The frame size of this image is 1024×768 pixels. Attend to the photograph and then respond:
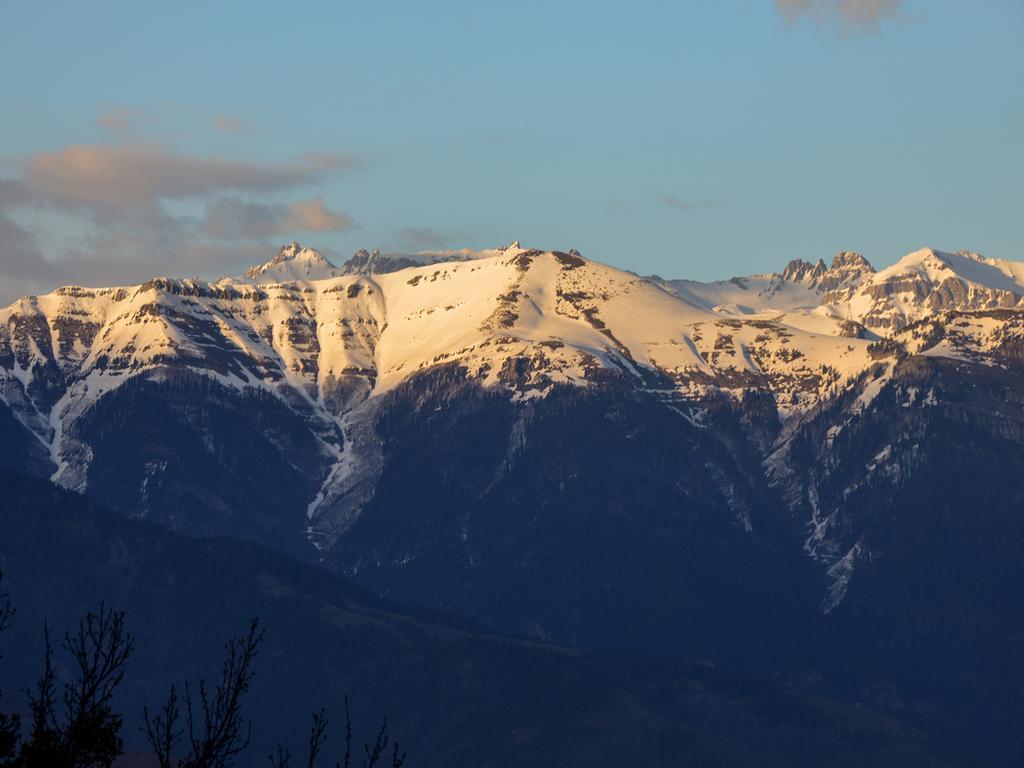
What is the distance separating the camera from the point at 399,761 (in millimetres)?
104938

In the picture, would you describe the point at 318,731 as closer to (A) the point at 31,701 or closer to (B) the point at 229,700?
(B) the point at 229,700

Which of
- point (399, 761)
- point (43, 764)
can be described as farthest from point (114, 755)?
point (399, 761)

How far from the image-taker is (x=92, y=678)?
340 feet

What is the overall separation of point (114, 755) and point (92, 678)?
3775mm

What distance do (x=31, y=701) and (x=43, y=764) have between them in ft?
16.5

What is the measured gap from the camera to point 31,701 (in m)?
107

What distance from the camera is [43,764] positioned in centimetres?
10244

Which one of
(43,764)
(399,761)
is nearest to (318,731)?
(399,761)

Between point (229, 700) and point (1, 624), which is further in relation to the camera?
point (1, 624)

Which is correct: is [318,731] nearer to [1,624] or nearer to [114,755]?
[114,755]

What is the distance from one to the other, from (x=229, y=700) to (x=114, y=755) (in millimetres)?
5690

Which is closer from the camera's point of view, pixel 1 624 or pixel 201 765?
pixel 201 765

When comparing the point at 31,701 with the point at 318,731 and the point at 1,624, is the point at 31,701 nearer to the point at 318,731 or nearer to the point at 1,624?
the point at 1,624

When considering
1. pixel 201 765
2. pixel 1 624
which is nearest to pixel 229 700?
pixel 201 765
